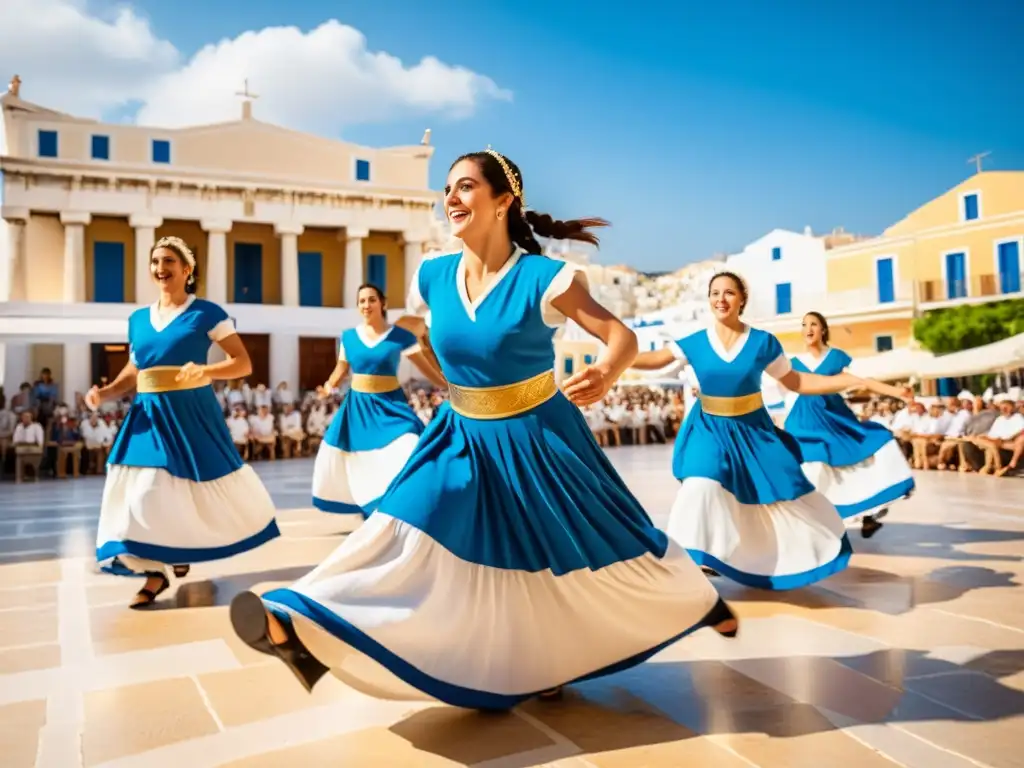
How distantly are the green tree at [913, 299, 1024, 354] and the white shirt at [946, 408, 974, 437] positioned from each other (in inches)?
675

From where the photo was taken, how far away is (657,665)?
3.61m

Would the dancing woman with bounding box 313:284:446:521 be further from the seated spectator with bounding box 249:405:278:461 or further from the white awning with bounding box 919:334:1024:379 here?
the white awning with bounding box 919:334:1024:379

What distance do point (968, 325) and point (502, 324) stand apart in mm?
31934

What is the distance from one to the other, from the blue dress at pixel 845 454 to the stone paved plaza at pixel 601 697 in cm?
133

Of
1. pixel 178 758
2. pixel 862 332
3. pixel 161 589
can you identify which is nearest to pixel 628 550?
pixel 178 758

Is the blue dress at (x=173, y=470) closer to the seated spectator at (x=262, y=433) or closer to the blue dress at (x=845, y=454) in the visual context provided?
the blue dress at (x=845, y=454)

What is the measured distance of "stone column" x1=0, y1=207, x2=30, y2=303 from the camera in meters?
29.1

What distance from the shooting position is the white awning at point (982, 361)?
56.1ft

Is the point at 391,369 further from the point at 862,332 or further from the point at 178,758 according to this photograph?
the point at 862,332

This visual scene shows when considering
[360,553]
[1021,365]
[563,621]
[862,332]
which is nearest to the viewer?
[360,553]

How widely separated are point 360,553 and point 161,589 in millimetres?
2835

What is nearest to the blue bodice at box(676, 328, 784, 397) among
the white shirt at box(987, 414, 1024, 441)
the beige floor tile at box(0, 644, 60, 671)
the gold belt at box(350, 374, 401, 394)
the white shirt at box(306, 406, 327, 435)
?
the gold belt at box(350, 374, 401, 394)

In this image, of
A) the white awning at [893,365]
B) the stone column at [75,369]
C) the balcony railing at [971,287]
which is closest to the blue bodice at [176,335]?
the white awning at [893,365]

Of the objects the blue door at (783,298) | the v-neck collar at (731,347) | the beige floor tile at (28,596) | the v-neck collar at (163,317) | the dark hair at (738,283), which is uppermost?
the blue door at (783,298)
